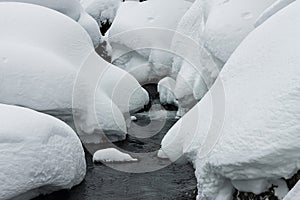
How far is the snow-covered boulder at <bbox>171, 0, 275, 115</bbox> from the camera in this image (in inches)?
367

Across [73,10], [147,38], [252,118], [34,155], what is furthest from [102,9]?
[252,118]

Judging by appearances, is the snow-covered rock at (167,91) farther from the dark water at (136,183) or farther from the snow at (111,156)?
the snow at (111,156)

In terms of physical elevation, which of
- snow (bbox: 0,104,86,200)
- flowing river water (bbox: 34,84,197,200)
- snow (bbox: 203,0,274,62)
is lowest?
flowing river water (bbox: 34,84,197,200)

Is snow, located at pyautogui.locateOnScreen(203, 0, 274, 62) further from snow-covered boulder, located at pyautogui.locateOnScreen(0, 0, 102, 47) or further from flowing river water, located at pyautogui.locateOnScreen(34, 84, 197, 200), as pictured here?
snow-covered boulder, located at pyautogui.locateOnScreen(0, 0, 102, 47)

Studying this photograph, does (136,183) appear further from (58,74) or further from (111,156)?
(58,74)

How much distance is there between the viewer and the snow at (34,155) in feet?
A: 19.7

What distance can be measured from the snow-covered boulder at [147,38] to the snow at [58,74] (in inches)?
115

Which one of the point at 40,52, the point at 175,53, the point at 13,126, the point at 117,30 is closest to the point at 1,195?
the point at 13,126

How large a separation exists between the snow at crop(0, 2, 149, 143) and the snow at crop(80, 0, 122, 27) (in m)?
11.7

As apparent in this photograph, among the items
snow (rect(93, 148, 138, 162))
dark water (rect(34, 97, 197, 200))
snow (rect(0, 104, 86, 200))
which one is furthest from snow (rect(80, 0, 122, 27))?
snow (rect(0, 104, 86, 200))

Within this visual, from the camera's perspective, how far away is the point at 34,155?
6297 mm

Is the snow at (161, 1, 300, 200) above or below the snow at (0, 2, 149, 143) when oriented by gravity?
above

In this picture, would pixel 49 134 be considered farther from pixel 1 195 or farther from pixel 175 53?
pixel 175 53

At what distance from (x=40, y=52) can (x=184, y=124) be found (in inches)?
156
